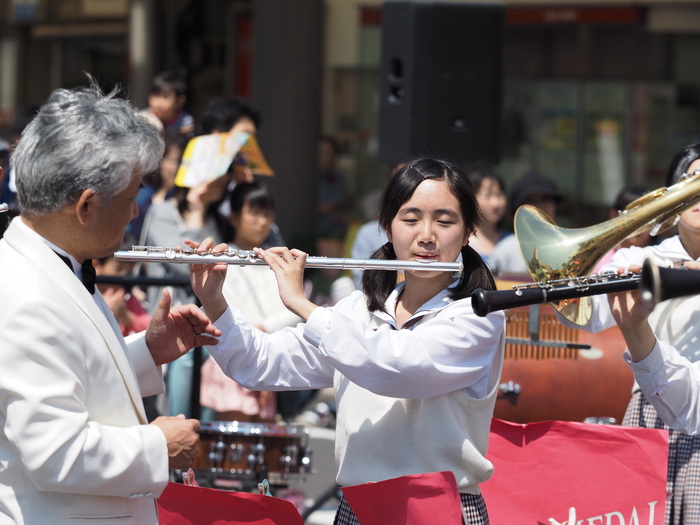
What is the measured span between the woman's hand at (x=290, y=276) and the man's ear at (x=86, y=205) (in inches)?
23.8

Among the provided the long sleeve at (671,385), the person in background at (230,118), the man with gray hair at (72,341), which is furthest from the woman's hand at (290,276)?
the person in background at (230,118)

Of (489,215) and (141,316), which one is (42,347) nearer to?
(141,316)

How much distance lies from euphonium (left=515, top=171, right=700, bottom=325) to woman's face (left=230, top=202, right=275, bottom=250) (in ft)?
8.72

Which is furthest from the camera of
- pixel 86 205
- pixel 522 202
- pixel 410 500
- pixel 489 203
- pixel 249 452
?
pixel 522 202

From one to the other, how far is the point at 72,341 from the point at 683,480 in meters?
Result: 2.00

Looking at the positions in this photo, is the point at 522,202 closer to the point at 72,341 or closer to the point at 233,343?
the point at 233,343

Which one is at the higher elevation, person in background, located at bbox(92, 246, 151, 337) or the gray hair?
the gray hair

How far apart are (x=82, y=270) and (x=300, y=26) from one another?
31.6 ft

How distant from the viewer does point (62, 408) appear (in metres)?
2.20

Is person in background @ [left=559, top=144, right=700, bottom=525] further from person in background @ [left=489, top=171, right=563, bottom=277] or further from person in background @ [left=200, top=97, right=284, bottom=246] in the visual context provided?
person in background @ [left=200, top=97, right=284, bottom=246]

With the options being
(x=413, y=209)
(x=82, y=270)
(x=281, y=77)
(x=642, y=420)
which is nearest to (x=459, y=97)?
A: (x=642, y=420)

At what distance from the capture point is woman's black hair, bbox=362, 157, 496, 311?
9.53 ft

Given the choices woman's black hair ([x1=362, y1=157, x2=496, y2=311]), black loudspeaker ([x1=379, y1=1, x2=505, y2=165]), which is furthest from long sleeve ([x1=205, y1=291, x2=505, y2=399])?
black loudspeaker ([x1=379, y1=1, x2=505, y2=165])

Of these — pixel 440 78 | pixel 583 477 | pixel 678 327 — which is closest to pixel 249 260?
pixel 583 477
